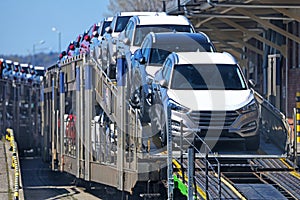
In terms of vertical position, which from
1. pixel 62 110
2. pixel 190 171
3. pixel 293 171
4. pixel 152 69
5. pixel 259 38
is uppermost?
pixel 259 38

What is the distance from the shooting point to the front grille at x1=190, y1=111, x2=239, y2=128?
13633 mm

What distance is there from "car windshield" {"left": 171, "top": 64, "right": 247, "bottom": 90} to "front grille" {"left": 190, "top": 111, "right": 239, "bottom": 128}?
98 cm

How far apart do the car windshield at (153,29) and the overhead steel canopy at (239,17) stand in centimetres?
358

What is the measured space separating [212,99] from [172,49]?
3.01 m

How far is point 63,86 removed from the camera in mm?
19828

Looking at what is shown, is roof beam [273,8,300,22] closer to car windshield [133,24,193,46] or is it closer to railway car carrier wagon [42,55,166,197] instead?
car windshield [133,24,193,46]

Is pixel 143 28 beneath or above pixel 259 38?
above

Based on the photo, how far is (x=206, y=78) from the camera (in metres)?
15.0

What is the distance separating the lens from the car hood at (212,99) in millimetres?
13789

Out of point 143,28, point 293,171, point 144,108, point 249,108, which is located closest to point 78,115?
point 143,28

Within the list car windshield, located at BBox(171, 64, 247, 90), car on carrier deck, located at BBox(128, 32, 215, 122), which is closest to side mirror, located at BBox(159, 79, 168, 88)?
car windshield, located at BBox(171, 64, 247, 90)

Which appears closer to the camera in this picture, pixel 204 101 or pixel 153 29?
pixel 204 101

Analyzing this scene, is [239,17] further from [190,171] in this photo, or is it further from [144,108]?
[190,171]

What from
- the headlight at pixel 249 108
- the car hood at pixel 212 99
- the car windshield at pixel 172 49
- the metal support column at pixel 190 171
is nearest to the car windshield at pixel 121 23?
the car windshield at pixel 172 49
